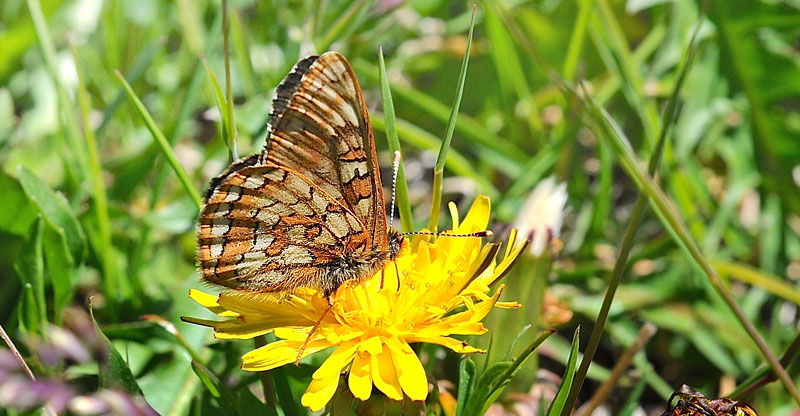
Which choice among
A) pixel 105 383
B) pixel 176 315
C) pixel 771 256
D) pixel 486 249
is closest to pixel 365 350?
pixel 486 249

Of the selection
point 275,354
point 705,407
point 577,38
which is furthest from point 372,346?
point 577,38

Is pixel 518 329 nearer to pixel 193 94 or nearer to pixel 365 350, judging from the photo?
pixel 365 350

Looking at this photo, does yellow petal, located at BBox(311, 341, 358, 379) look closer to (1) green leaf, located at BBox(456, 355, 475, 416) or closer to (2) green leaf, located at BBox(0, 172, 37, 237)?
(1) green leaf, located at BBox(456, 355, 475, 416)

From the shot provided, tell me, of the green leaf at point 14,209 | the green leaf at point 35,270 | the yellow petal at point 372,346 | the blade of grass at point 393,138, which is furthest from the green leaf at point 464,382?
the green leaf at point 14,209

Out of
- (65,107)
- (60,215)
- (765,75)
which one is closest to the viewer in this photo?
(60,215)

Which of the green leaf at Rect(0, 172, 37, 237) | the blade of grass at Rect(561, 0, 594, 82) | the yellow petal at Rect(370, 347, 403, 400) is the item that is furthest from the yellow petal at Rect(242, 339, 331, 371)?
the blade of grass at Rect(561, 0, 594, 82)

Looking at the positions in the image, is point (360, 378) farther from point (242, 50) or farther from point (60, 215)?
point (242, 50)
